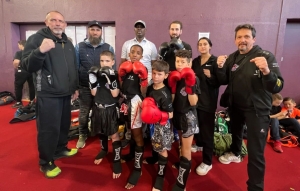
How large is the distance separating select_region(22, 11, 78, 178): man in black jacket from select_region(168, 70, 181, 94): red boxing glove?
1117 mm

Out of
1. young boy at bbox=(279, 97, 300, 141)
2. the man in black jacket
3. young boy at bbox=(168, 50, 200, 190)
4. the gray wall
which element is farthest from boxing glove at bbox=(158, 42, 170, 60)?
young boy at bbox=(279, 97, 300, 141)

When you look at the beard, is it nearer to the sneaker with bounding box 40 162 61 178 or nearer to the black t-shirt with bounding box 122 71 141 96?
the black t-shirt with bounding box 122 71 141 96

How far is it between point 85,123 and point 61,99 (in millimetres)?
802

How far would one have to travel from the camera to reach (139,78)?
1908mm

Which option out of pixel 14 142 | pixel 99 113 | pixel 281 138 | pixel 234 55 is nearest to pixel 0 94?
pixel 14 142

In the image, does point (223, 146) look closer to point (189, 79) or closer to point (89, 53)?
point (189, 79)

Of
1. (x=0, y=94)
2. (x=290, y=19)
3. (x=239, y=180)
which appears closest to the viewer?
(x=239, y=180)

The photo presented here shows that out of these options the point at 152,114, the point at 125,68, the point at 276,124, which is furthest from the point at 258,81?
the point at 276,124

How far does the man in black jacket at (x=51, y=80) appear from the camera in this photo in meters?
1.93

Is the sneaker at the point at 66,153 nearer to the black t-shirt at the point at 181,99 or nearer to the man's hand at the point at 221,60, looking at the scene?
the black t-shirt at the point at 181,99

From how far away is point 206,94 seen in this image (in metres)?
2.07

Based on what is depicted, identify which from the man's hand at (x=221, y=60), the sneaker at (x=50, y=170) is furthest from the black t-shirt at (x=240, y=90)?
the sneaker at (x=50, y=170)

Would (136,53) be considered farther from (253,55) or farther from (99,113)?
(253,55)

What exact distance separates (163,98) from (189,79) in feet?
0.92
